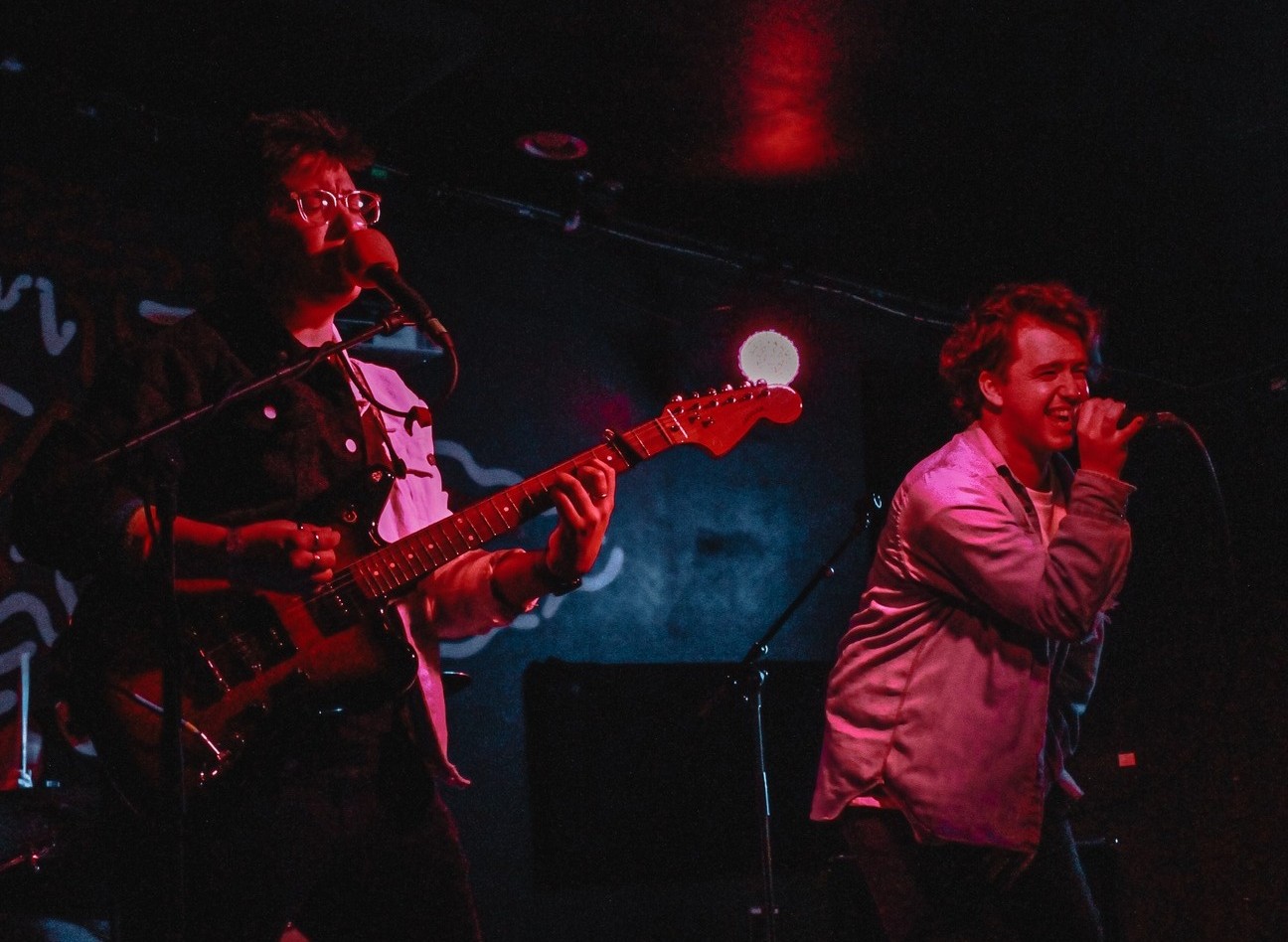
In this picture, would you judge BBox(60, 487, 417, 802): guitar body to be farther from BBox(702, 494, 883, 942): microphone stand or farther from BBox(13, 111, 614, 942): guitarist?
BBox(702, 494, 883, 942): microphone stand

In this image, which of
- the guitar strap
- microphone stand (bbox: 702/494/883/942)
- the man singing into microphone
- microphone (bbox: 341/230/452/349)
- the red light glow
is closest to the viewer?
microphone (bbox: 341/230/452/349)

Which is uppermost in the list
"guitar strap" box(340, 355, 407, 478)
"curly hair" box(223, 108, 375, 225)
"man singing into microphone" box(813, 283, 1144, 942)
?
"curly hair" box(223, 108, 375, 225)

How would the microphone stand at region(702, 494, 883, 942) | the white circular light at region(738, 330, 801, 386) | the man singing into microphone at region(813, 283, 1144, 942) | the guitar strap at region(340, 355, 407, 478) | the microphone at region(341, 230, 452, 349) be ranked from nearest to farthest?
the microphone at region(341, 230, 452, 349) < the guitar strap at region(340, 355, 407, 478) < the man singing into microphone at region(813, 283, 1144, 942) < the microphone stand at region(702, 494, 883, 942) < the white circular light at region(738, 330, 801, 386)

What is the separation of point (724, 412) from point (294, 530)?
136cm

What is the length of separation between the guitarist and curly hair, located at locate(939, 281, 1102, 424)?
1.25 m

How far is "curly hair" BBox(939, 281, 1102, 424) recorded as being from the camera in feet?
10.7

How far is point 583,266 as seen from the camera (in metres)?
6.12

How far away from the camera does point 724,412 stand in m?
3.15

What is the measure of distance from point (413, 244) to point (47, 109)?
1.59 meters

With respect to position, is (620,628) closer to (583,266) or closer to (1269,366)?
(583,266)

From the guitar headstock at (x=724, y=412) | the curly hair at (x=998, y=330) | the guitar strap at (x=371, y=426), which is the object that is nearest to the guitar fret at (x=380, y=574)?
the guitar strap at (x=371, y=426)

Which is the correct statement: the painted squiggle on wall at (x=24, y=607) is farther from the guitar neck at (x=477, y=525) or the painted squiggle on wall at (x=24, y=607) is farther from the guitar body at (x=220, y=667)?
the guitar neck at (x=477, y=525)

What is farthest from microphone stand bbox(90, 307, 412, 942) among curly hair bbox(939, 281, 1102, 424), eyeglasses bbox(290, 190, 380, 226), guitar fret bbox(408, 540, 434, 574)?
curly hair bbox(939, 281, 1102, 424)

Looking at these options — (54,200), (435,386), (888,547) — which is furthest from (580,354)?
(888,547)
